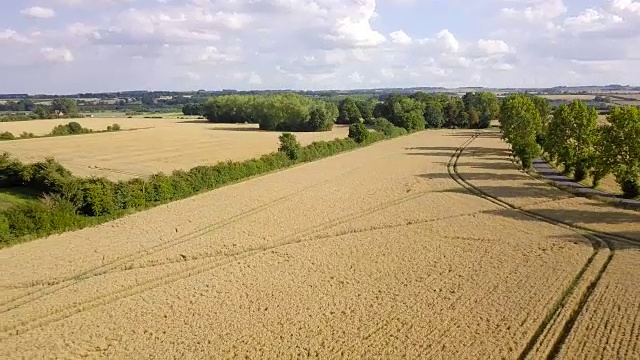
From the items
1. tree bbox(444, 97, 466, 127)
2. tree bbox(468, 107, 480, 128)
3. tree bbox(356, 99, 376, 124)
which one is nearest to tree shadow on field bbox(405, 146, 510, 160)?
tree bbox(444, 97, 466, 127)

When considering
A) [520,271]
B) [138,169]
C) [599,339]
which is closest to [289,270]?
[520,271]

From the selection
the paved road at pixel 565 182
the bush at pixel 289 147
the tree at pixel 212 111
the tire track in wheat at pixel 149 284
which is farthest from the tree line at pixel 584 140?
the tree at pixel 212 111

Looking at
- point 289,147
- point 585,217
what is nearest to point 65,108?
point 289,147

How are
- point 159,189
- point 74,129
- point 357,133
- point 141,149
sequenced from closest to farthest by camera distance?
point 159,189
point 141,149
point 357,133
point 74,129

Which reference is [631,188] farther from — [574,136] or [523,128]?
[523,128]

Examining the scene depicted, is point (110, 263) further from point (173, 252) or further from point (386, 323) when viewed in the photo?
point (386, 323)

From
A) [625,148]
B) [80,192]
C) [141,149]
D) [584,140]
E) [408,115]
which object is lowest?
[141,149]

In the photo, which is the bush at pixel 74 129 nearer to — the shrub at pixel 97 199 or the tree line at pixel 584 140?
the shrub at pixel 97 199
